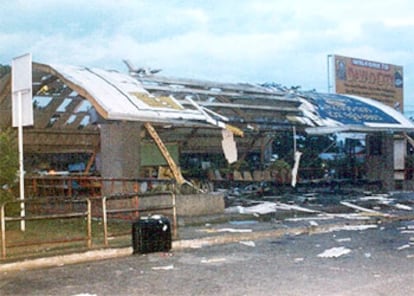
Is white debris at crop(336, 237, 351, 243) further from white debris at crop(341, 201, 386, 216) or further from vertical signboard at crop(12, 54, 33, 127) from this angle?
vertical signboard at crop(12, 54, 33, 127)

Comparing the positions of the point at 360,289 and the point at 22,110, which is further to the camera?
the point at 22,110

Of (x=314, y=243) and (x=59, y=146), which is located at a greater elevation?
(x=59, y=146)

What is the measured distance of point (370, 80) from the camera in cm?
4106

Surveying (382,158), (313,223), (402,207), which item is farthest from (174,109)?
(382,158)

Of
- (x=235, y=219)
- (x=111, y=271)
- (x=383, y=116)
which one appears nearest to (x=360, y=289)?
(x=111, y=271)

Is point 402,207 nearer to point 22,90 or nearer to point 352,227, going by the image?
point 352,227

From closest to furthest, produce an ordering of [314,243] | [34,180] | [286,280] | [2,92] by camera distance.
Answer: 1. [286,280]
2. [314,243]
3. [34,180]
4. [2,92]

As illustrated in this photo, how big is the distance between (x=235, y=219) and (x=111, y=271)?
6941 millimetres

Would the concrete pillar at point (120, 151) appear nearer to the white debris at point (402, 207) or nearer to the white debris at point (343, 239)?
the white debris at point (343, 239)

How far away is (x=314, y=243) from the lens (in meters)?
12.4

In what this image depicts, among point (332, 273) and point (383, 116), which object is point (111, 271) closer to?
point (332, 273)

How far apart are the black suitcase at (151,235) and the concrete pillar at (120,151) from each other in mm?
6444

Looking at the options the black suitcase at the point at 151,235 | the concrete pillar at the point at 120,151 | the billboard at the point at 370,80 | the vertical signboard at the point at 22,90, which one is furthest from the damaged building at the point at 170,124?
the billboard at the point at 370,80

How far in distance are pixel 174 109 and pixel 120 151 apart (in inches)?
83.2
